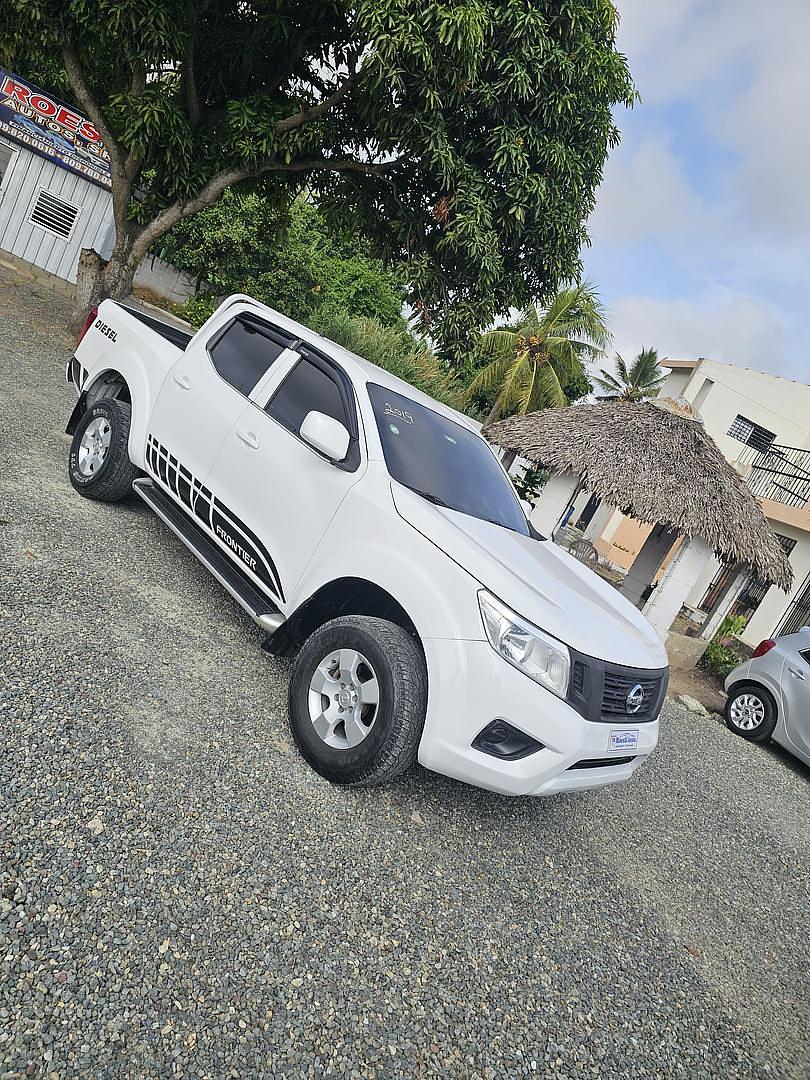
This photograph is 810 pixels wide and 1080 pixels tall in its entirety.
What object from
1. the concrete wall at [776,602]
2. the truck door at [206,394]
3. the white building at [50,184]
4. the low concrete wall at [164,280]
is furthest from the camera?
the low concrete wall at [164,280]

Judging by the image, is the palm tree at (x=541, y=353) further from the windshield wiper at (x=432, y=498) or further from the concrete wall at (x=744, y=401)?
the windshield wiper at (x=432, y=498)

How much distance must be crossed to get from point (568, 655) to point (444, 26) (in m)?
7.93

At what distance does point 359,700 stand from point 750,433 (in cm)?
2774

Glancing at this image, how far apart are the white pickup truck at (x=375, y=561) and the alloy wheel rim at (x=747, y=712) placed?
16.9 ft

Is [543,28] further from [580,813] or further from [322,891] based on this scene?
[322,891]

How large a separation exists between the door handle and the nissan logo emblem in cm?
247

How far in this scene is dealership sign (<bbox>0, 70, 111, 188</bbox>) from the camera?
55.1 feet

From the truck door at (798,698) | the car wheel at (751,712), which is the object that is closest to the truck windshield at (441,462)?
the truck door at (798,698)

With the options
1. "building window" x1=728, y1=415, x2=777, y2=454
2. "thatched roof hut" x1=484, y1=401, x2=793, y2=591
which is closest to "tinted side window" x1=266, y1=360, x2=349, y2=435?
"thatched roof hut" x1=484, y1=401, x2=793, y2=591

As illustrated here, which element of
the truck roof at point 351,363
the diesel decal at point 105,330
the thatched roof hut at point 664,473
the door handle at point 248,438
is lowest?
the door handle at point 248,438

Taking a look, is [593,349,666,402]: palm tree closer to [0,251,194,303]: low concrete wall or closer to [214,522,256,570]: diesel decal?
[0,251,194,303]: low concrete wall

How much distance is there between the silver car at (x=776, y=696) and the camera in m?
7.87

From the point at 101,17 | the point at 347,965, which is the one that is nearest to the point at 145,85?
the point at 101,17

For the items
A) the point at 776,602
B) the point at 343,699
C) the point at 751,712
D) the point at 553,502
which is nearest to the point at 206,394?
the point at 343,699
